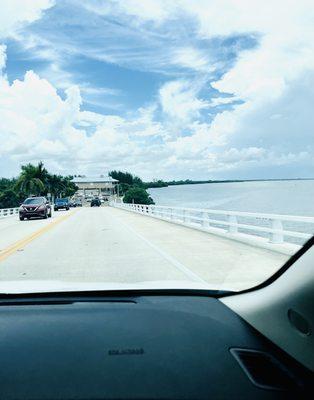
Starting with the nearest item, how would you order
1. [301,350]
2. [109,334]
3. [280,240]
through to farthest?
1. [301,350]
2. [109,334]
3. [280,240]

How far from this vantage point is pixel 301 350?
3168 mm

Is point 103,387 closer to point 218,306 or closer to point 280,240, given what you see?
point 218,306

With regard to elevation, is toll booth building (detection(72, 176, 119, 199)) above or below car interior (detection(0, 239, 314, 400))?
above

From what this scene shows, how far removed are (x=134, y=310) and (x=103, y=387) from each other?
1.30 m

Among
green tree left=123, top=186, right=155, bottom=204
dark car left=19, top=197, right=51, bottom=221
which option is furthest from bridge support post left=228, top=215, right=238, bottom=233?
green tree left=123, top=186, right=155, bottom=204

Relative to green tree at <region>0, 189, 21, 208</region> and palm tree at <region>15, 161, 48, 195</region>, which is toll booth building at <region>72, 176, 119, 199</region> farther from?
palm tree at <region>15, 161, 48, 195</region>

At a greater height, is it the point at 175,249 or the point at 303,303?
the point at 303,303

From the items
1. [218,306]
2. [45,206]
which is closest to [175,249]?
[218,306]

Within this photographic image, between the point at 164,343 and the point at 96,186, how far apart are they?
600ft

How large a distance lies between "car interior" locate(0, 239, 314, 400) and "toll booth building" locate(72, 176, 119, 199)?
170 metres

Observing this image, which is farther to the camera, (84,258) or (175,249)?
(175,249)

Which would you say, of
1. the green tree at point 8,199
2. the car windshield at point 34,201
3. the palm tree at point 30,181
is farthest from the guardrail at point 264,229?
the green tree at point 8,199

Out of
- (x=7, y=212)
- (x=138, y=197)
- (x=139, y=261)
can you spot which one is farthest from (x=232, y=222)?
(x=138, y=197)

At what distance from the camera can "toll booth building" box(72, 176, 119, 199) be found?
179m
